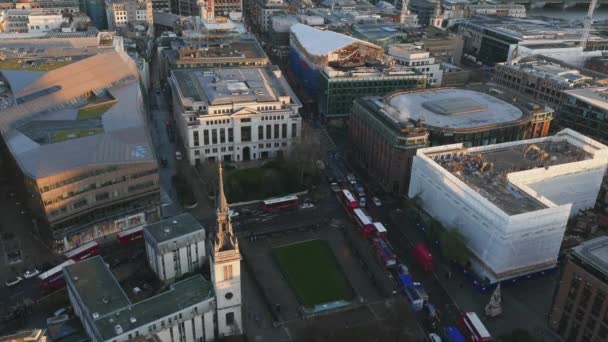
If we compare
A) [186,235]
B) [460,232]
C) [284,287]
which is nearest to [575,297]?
[460,232]

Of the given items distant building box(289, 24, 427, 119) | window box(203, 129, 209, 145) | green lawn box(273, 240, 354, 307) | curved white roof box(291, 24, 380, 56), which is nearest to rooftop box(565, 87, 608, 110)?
distant building box(289, 24, 427, 119)

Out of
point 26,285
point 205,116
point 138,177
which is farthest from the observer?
point 205,116

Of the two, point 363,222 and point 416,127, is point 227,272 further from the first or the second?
point 416,127

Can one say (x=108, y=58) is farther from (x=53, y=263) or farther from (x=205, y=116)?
(x=53, y=263)

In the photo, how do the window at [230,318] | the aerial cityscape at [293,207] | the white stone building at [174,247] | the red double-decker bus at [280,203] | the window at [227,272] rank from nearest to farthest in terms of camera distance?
the window at [227,272]
the window at [230,318]
the aerial cityscape at [293,207]
the white stone building at [174,247]
the red double-decker bus at [280,203]

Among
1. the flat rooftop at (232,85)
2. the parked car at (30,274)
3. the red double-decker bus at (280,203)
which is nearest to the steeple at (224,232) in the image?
the red double-decker bus at (280,203)

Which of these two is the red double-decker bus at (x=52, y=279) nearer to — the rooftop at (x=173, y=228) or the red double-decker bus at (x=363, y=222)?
the rooftop at (x=173, y=228)

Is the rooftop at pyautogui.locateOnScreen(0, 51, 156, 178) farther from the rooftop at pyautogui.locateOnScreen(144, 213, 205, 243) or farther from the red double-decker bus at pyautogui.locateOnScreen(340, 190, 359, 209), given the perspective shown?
the red double-decker bus at pyautogui.locateOnScreen(340, 190, 359, 209)
